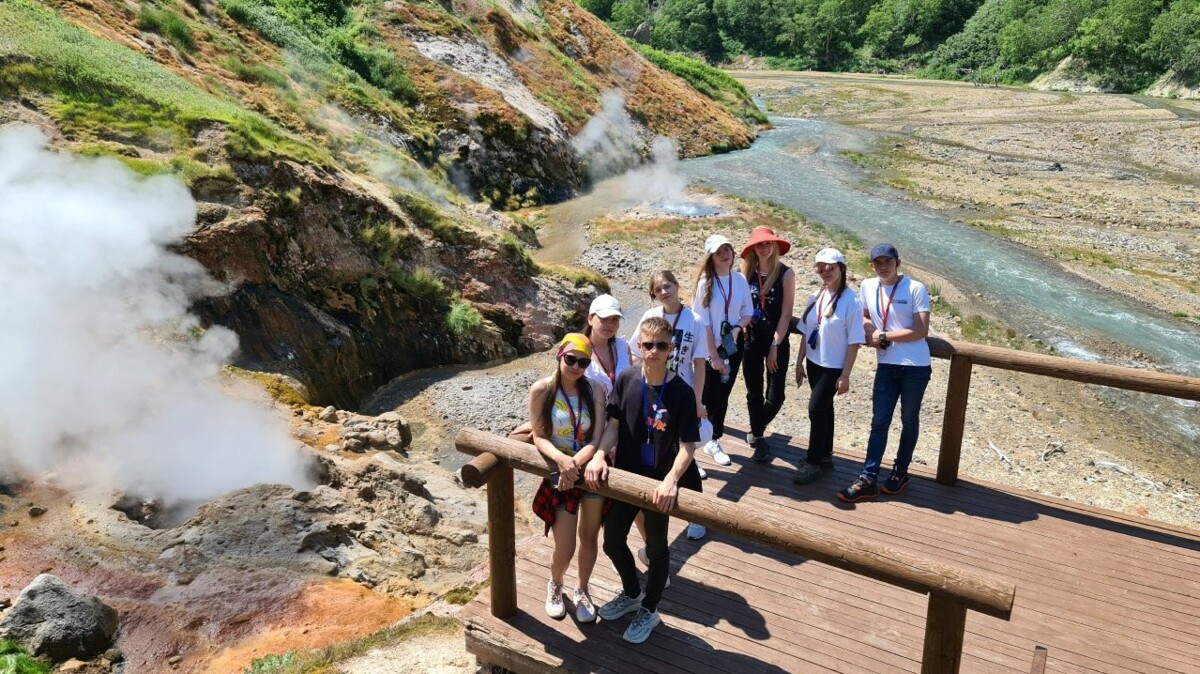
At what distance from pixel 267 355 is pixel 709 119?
90.6 feet

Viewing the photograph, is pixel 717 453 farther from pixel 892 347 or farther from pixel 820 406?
→ pixel 892 347

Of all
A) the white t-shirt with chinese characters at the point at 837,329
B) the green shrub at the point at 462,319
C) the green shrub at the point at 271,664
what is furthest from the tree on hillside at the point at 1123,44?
the green shrub at the point at 271,664

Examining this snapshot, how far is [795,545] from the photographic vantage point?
12.0ft

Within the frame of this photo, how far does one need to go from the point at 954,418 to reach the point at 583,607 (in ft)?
10.9

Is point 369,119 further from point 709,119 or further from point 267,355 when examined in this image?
point 709,119

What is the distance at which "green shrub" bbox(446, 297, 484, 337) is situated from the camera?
498 inches

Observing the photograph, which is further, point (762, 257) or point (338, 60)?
point (338, 60)

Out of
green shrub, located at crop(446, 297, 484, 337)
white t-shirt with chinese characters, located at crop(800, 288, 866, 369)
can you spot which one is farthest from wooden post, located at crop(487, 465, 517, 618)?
green shrub, located at crop(446, 297, 484, 337)

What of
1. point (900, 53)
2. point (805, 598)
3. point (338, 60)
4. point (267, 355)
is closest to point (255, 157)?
point (267, 355)

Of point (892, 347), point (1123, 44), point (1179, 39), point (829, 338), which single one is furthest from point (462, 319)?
point (1123, 44)

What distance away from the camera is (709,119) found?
34.2 meters

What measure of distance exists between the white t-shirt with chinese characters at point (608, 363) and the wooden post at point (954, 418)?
2805mm

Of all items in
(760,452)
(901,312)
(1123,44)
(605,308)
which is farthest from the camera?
(1123,44)

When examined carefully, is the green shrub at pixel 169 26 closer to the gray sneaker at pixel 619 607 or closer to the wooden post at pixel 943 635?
the gray sneaker at pixel 619 607
